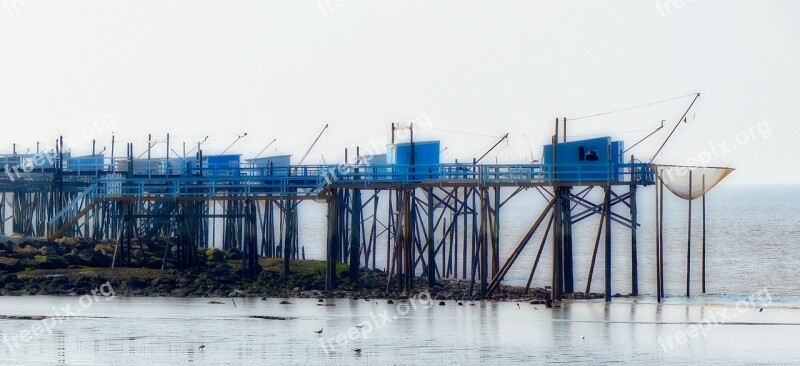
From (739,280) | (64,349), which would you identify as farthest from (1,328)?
(739,280)

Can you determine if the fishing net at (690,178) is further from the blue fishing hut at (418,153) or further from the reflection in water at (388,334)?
the blue fishing hut at (418,153)

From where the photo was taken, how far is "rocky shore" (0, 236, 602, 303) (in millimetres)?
43656

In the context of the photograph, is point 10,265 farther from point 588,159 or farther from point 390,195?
point 588,159

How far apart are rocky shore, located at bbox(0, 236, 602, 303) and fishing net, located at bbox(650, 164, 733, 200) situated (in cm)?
465

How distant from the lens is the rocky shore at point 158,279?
143 feet

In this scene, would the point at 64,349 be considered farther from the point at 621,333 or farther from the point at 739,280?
the point at 739,280

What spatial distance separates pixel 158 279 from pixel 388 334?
586 inches

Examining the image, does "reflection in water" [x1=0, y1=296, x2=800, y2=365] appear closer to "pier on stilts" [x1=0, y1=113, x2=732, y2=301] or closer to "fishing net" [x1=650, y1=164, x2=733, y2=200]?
"pier on stilts" [x1=0, y1=113, x2=732, y2=301]

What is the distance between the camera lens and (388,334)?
3269cm

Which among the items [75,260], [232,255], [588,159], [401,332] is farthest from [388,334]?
[232,255]

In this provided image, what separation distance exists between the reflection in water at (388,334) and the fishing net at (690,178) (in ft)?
17.1

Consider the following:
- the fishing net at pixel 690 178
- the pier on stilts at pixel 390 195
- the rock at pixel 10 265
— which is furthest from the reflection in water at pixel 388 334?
the fishing net at pixel 690 178

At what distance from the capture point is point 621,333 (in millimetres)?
33531

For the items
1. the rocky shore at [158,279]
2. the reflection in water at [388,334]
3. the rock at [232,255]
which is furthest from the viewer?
the rock at [232,255]
